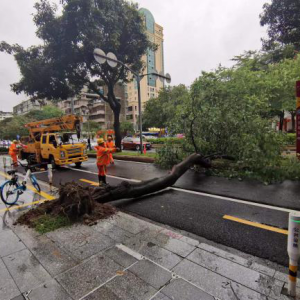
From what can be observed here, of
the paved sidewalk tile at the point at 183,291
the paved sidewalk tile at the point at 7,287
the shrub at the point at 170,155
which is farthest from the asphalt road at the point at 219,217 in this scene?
the shrub at the point at 170,155

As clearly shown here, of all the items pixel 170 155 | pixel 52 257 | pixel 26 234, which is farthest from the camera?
pixel 170 155

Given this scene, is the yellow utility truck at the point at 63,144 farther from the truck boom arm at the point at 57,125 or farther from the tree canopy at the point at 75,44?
the tree canopy at the point at 75,44

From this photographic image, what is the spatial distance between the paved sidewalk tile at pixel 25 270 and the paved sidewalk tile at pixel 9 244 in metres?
0.15

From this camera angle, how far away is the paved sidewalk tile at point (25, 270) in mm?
2500

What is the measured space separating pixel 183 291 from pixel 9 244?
9.59 ft

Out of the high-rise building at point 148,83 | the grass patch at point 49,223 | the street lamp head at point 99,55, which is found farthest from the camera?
the high-rise building at point 148,83

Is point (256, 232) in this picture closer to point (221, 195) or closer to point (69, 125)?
point (221, 195)

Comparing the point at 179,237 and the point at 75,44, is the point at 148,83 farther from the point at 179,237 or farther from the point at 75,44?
the point at 179,237

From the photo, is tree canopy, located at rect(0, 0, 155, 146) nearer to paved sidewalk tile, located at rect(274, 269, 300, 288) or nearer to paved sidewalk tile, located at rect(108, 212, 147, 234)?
paved sidewalk tile, located at rect(108, 212, 147, 234)

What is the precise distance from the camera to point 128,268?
8.96 ft

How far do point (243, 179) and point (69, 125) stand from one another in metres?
9.29


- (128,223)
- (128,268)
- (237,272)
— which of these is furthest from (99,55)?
(237,272)

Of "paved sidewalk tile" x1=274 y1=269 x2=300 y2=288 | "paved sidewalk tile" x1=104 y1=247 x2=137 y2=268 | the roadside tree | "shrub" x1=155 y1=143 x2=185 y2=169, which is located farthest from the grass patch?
the roadside tree

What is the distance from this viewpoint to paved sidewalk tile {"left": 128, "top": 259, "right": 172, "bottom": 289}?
8.08ft
